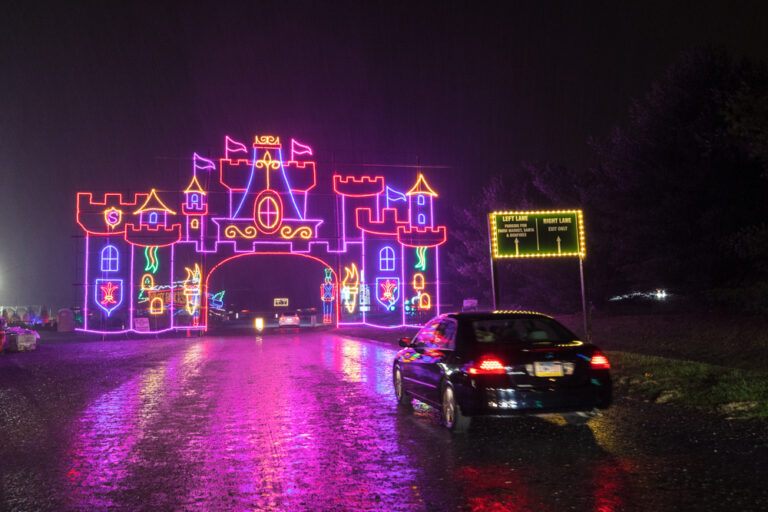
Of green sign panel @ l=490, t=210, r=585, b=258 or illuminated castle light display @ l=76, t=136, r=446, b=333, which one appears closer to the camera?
green sign panel @ l=490, t=210, r=585, b=258

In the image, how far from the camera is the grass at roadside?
889 centimetres

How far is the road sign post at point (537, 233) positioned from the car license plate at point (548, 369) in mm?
11492

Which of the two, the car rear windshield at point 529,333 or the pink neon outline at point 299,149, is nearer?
the car rear windshield at point 529,333

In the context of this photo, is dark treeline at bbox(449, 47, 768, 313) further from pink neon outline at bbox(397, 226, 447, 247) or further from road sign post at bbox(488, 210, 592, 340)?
pink neon outline at bbox(397, 226, 447, 247)

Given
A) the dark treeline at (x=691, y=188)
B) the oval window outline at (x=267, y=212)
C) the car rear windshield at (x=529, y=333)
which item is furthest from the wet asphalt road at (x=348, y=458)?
the oval window outline at (x=267, y=212)

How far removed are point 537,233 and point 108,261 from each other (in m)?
32.4

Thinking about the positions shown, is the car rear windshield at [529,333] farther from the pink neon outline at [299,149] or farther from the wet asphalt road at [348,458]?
the pink neon outline at [299,149]

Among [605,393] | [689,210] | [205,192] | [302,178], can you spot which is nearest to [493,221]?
[689,210]

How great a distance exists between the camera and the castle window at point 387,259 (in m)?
42.3

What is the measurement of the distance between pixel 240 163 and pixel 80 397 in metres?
30.7

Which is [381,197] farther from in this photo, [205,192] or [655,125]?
[655,125]

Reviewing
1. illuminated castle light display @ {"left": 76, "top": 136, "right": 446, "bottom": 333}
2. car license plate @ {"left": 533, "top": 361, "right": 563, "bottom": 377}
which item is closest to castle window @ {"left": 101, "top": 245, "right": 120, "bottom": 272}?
illuminated castle light display @ {"left": 76, "top": 136, "right": 446, "bottom": 333}

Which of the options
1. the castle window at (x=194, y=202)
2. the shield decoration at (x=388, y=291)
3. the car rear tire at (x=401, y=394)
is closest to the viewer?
the car rear tire at (x=401, y=394)

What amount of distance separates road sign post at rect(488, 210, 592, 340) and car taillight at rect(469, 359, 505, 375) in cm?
1159
